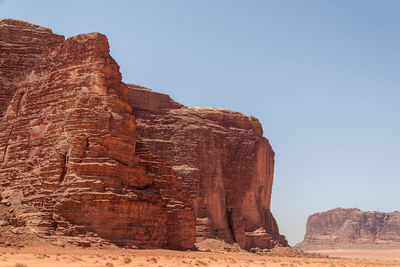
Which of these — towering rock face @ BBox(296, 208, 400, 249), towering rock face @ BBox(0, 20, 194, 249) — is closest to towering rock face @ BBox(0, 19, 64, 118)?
towering rock face @ BBox(0, 20, 194, 249)

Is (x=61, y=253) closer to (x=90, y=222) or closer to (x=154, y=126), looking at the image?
(x=90, y=222)

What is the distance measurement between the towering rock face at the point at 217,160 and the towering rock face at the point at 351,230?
284 ft

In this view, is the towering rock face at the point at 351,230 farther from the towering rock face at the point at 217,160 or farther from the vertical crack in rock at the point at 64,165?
the vertical crack in rock at the point at 64,165

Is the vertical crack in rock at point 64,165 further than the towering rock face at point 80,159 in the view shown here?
Yes

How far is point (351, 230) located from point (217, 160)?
108 meters

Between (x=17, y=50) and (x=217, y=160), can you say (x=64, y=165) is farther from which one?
(x=217, y=160)

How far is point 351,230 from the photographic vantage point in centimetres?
16350

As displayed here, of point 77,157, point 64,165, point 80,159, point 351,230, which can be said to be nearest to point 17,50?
point 64,165

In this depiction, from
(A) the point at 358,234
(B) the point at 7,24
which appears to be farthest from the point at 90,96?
(A) the point at 358,234

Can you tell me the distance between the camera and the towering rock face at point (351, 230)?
517ft

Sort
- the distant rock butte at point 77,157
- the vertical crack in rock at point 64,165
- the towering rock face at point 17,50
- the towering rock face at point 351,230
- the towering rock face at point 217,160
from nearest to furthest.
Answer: the distant rock butte at point 77,157 < the vertical crack in rock at point 64,165 < the towering rock face at point 17,50 < the towering rock face at point 217,160 < the towering rock face at point 351,230

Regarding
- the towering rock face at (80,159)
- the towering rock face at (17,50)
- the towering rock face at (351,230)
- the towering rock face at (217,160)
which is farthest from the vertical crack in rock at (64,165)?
the towering rock face at (351,230)

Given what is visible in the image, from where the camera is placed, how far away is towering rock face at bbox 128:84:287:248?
6334 cm

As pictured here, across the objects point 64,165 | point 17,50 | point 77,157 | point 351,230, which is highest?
point 17,50
